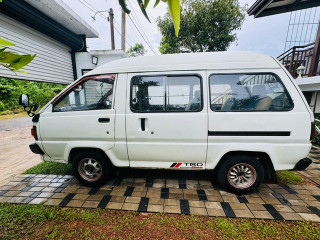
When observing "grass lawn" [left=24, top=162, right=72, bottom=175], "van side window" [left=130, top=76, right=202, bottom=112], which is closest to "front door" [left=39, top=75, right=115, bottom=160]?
"van side window" [left=130, top=76, right=202, bottom=112]

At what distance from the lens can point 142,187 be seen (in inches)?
126

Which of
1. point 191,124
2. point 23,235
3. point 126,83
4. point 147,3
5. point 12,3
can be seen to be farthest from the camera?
point 12,3

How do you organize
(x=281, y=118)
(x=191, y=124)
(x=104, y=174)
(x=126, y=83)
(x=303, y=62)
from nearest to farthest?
1. (x=281, y=118)
2. (x=191, y=124)
3. (x=126, y=83)
4. (x=104, y=174)
5. (x=303, y=62)

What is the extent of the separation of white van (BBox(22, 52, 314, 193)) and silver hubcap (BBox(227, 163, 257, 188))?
16 mm

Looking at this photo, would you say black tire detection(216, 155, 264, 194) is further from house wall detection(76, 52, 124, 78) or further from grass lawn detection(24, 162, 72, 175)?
house wall detection(76, 52, 124, 78)

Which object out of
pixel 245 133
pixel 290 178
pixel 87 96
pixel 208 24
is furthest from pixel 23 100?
pixel 208 24

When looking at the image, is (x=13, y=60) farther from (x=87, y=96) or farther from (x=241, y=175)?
(x=241, y=175)

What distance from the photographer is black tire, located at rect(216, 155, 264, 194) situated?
2.80 metres

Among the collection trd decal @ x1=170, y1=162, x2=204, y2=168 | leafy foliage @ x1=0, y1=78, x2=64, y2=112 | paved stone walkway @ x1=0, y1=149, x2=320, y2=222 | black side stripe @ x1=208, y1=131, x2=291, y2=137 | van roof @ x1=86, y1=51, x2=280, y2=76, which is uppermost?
leafy foliage @ x1=0, y1=78, x2=64, y2=112

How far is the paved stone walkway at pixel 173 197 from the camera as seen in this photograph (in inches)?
101

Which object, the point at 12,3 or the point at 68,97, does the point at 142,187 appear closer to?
the point at 68,97

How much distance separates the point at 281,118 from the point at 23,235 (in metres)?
3.87

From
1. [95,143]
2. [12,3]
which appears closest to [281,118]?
[95,143]

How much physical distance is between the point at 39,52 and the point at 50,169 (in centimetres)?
462
